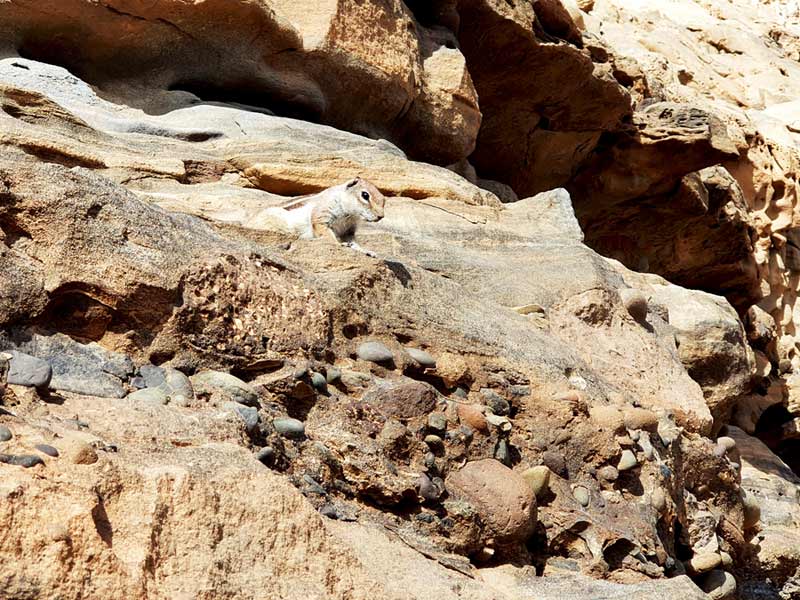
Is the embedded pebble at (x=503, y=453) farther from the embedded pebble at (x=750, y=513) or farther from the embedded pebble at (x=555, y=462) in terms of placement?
the embedded pebble at (x=750, y=513)

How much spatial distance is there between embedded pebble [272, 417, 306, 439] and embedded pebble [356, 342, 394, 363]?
2.98 feet

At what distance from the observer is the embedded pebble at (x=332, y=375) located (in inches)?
190

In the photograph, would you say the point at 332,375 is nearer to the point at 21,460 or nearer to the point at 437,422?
the point at 437,422

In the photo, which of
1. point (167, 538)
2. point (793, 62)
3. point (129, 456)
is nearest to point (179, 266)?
point (129, 456)

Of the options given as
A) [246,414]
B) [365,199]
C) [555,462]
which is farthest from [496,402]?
[365,199]

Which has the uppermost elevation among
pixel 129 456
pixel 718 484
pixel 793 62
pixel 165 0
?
pixel 129 456

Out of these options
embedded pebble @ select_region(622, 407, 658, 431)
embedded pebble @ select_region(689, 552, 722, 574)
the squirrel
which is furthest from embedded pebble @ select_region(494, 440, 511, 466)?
the squirrel

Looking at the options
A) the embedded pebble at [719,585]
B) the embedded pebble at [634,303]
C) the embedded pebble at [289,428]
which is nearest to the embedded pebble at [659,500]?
the embedded pebble at [719,585]

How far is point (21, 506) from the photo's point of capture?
9.41 ft

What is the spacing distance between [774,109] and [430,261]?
13.5 m

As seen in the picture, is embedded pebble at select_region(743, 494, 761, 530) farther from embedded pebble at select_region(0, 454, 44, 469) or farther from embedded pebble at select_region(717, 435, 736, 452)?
embedded pebble at select_region(0, 454, 44, 469)

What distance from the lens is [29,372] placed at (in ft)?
12.2

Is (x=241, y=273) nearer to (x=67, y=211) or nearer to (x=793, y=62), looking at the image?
(x=67, y=211)

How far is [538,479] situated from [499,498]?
0.48 metres
